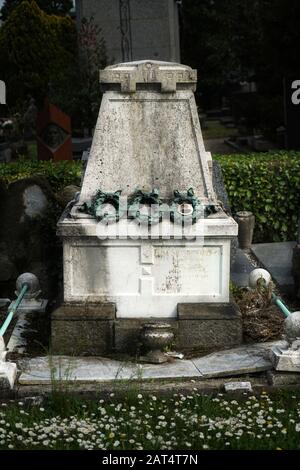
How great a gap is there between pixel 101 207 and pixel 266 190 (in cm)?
478

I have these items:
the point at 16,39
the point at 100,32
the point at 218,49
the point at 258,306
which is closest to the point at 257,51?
the point at 100,32

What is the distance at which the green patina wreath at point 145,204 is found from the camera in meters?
6.01

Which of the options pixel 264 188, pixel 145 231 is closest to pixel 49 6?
pixel 264 188

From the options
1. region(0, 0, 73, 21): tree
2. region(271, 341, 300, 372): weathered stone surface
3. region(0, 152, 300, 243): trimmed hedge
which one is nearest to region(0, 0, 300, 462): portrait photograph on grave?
region(271, 341, 300, 372): weathered stone surface

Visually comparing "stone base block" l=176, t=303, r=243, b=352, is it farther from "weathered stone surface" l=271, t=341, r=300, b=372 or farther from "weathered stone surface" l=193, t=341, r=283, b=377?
"weathered stone surface" l=271, t=341, r=300, b=372

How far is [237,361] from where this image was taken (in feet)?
18.7

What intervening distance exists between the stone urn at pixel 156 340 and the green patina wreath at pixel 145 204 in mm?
845

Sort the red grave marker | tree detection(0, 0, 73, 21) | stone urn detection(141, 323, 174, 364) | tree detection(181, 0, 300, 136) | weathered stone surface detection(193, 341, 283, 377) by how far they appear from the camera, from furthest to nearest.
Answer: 1. tree detection(0, 0, 73, 21)
2. tree detection(181, 0, 300, 136)
3. the red grave marker
4. stone urn detection(141, 323, 174, 364)
5. weathered stone surface detection(193, 341, 283, 377)

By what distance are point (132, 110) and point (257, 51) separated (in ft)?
46.3

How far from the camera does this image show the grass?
174 inches

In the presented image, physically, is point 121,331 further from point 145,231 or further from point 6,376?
point 6,376

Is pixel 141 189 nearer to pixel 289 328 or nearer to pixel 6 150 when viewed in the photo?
pixel 289 328

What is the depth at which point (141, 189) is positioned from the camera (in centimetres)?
636

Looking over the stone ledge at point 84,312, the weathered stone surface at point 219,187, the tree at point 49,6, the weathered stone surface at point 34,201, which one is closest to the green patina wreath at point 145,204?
the stone ledge at point 84,312
